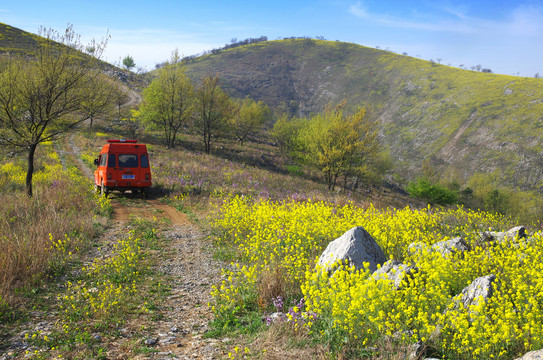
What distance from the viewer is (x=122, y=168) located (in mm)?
15656

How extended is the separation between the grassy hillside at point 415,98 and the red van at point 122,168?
28565 millimetres

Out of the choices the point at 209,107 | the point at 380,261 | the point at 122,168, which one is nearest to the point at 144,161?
the point at 122,168

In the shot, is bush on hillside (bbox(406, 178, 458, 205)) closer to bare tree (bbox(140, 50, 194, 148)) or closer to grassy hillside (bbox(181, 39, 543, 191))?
grassy hillside (bbox(181, 39, 543, 191))

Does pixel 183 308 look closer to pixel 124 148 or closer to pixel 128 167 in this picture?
pixel 128 167

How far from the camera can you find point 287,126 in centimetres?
5978

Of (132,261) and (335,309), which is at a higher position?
(335,309)

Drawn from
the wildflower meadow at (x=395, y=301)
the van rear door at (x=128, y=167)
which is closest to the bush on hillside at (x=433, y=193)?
the wildflower meadow at (x=395, y=301)

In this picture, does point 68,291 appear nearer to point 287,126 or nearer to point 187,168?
point 187,168

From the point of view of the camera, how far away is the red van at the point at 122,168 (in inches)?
607

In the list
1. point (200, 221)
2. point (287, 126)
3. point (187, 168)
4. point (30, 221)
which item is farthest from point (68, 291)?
point (287, 126)

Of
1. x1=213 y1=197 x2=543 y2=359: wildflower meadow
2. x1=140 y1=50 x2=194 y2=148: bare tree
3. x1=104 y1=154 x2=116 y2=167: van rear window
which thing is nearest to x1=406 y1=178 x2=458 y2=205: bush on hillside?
x1=140 y1=50 x2=194 y2=148: bare tree

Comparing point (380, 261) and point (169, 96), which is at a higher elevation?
point (169, 96)

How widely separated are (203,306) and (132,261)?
2.84 meters

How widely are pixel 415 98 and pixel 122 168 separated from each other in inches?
5039
